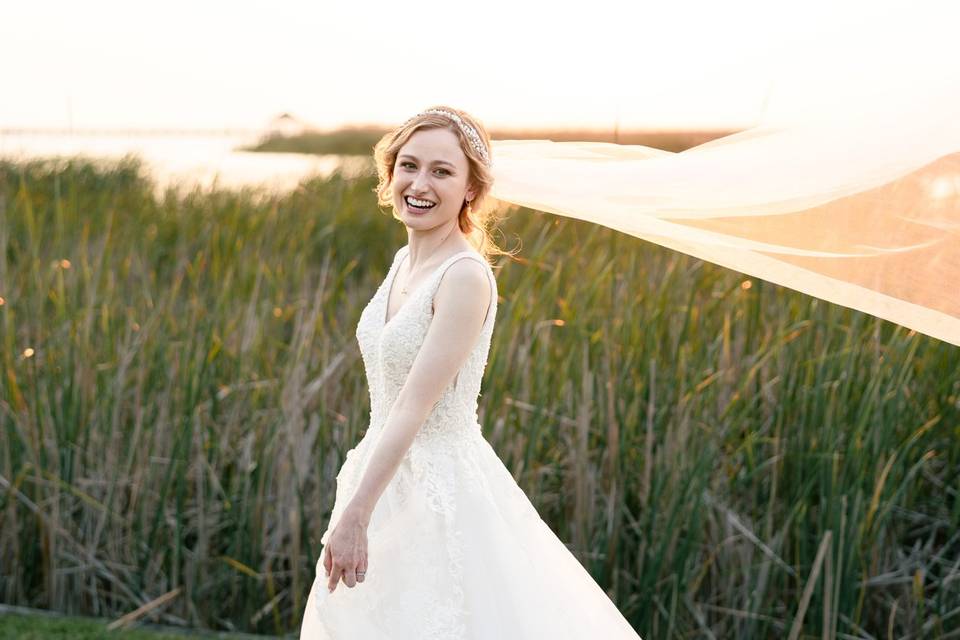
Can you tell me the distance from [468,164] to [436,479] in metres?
0.59

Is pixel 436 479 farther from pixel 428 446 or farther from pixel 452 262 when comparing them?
pixel 452 262

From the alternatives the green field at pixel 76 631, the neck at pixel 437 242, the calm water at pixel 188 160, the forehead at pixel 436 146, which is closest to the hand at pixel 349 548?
the neck at pixel 437 242

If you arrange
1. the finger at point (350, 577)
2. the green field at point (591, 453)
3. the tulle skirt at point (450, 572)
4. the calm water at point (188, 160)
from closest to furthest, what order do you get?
the finger at point (350, 577) → the tulle skirt at point (450, 572) → the green field at point (591, 453) → the calm water at point (188, 160)

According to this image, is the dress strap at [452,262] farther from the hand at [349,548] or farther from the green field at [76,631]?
the green field at [76,631]

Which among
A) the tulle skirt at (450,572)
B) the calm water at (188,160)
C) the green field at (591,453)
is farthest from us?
the calm water at (188,160)

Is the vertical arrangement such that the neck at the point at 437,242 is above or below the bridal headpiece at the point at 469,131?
below

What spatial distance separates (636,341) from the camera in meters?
3.88

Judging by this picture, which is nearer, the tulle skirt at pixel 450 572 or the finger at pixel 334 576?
the finger at pixel 334 576

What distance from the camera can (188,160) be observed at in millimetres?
12141

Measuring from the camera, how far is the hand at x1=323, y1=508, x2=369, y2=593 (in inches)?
78.1

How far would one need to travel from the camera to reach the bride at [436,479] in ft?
6.73

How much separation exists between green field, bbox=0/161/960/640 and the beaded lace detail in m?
1.47

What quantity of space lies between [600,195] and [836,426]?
59.0 inches

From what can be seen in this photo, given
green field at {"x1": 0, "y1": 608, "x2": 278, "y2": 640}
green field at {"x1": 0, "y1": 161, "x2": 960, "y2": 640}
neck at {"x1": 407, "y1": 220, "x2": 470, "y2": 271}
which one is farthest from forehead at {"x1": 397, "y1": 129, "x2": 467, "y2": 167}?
green field at {"x1": 0, "y1": 608, "x2": 278, "y2": 640}
